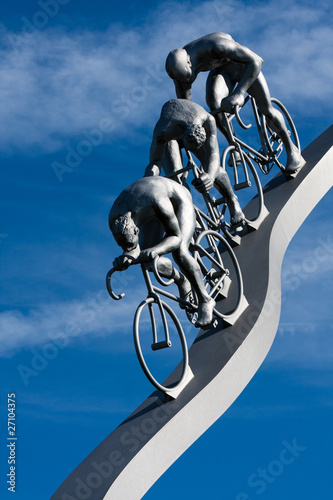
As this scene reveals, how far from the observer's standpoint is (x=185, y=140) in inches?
448

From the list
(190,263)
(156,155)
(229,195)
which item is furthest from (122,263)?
(229,195)

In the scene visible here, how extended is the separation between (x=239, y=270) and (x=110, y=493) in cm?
328

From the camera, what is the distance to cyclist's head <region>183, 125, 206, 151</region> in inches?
445

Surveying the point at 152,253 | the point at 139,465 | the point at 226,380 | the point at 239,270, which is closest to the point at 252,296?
the point at 239,270

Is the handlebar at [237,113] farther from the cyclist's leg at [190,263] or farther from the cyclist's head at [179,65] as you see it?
the cyclist's leg at [190,263]

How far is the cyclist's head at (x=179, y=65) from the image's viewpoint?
12.0 metres

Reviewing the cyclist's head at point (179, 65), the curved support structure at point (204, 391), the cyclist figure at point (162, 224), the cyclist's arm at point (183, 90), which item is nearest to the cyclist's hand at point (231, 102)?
the cyclist's arm at point (183, 90)

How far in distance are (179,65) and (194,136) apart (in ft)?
3.86

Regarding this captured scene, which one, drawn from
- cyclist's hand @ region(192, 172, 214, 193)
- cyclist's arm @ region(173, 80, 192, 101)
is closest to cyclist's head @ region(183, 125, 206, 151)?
cyclist's hand @ region(192, 172, 214, 193)

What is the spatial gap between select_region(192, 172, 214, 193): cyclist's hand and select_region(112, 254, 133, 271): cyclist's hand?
1533mm

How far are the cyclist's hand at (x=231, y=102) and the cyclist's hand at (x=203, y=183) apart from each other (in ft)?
5.74

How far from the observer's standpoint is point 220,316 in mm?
11219

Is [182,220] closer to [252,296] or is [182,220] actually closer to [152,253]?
[152,253]

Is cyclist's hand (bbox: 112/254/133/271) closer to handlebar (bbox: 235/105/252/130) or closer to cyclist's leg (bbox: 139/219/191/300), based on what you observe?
cyclist's leg (bbox: 139/219/191/300)
